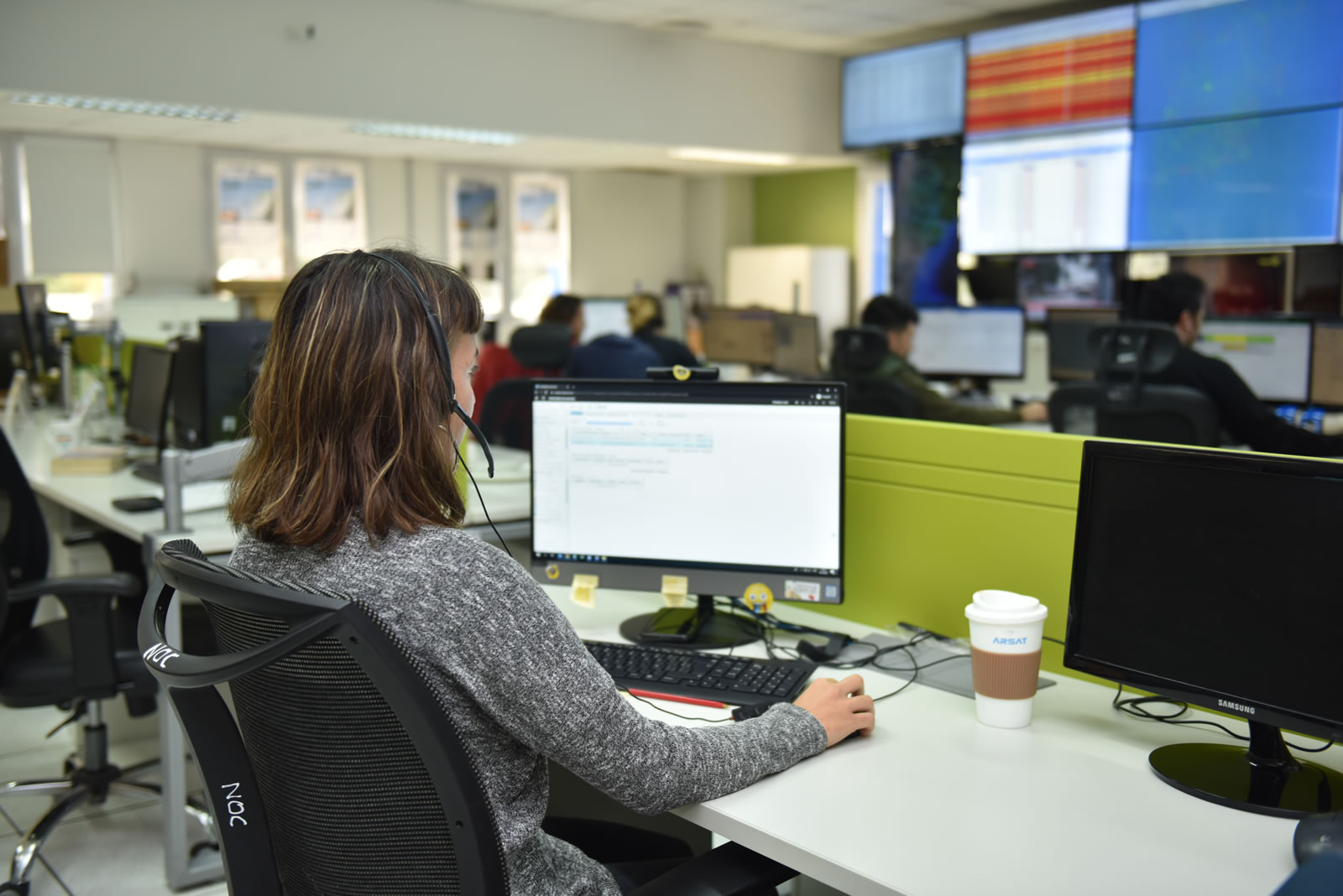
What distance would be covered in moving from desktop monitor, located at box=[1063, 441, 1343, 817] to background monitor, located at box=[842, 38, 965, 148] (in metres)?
6.15

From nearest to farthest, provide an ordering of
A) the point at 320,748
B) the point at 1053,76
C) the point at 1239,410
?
the point at 320,748 → the point at 1239,410 → the point at 1053,76

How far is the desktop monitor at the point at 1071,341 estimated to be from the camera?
5.30 metres

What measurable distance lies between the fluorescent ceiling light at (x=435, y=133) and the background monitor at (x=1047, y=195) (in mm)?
2830

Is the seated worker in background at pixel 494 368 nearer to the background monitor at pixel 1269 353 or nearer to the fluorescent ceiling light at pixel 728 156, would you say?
the fluorescent ceiling light at pixel 728 156

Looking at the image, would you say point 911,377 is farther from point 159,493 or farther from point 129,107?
point 129,107

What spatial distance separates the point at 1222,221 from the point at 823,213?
12.4 ft

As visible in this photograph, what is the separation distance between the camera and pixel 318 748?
97cm

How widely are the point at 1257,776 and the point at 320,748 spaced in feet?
3.27

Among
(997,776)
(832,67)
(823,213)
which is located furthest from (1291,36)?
(997,776)

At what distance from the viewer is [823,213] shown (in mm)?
9141

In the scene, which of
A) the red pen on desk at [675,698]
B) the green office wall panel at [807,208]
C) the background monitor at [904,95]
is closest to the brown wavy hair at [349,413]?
the red pen on desk at [675,698]

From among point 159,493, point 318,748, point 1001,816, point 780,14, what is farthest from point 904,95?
point 318,748

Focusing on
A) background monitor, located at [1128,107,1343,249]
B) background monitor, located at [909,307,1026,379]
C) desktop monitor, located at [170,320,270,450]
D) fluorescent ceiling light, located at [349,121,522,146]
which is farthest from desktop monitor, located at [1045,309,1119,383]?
desktop monitor, located at [170,320,270,450]

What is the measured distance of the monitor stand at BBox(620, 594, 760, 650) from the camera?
1760mm
